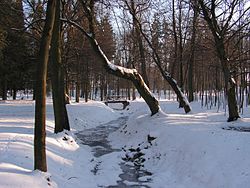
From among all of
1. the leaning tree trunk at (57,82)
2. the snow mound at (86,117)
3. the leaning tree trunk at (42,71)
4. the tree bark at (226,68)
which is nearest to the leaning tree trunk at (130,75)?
the leaning tree trunk at (57,82)

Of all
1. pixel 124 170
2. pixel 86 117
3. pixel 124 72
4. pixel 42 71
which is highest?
pixel 124 72

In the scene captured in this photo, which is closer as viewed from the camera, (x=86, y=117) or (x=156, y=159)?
(x=156, y=159)

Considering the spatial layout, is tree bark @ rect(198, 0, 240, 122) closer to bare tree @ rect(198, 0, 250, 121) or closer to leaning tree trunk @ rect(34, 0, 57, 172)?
bare tree @ rect(198, 0, 250, 121)

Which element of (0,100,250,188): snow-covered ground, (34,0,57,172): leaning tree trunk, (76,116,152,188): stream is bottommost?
(76,116,152,188): stream

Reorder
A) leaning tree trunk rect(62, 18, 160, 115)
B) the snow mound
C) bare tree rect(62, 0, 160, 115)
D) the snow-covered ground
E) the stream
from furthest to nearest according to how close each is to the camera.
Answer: the snow mound
leaning tree trunk rect(62, 18, 160, 115)
bare tree rect(62, 0, 160, 115)
the stream
the snow-covered ground

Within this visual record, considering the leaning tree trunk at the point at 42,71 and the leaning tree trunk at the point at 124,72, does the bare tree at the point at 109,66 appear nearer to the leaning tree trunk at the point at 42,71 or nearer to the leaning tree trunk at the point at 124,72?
the leaning tree trunk at the point at 124,72

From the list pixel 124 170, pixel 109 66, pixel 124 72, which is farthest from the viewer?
pixel 124 72

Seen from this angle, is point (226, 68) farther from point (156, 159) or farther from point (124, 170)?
point (124, 170)

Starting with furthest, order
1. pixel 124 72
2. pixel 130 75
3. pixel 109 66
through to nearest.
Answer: pixel 130 75, pixel 124 72, pixel 109 66

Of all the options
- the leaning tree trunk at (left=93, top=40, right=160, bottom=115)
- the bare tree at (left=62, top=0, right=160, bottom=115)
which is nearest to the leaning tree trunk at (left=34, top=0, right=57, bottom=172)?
the bare tree at (left=62, top=0, right=160, bottom=115)

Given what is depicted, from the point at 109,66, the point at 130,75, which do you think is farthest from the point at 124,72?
the point at 109,66

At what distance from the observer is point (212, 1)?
13664 mm

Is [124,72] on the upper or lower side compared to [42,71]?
upper

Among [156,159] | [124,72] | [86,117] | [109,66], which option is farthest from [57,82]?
[86,117]
